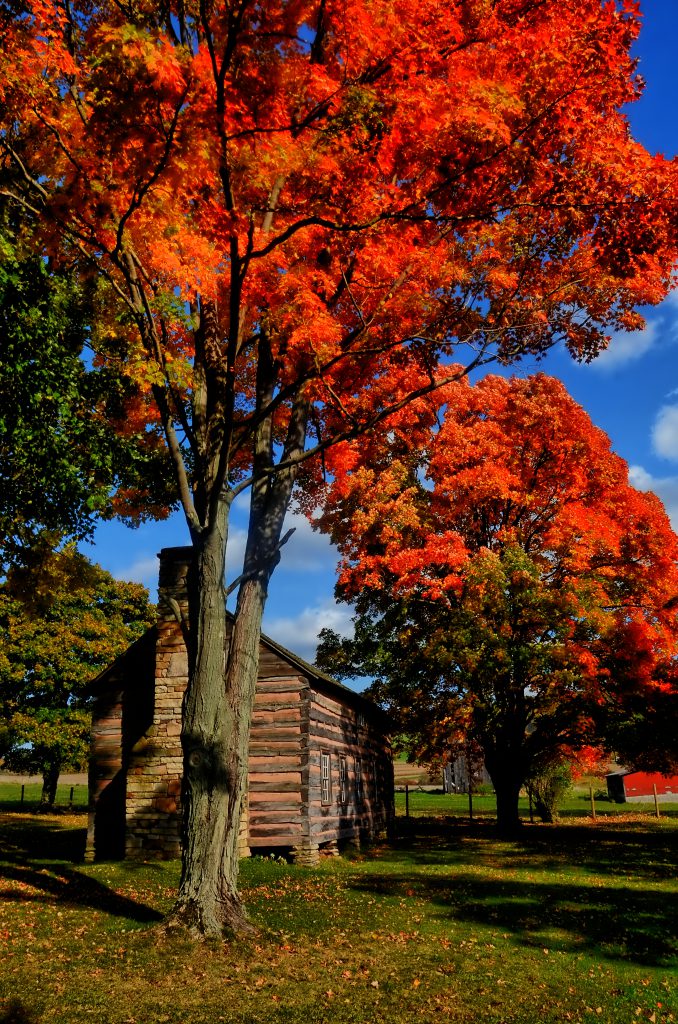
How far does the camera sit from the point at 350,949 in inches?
372

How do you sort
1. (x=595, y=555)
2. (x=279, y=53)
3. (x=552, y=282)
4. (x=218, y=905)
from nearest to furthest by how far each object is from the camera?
(x=218, y=905) < (x=279, y=53) < (x=552, y=282) < (x=595, y=555)

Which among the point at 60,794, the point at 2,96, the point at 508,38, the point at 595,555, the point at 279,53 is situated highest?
the point at 508,38

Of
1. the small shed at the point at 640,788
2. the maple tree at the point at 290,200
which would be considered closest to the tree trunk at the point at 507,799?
the maple tree at the point at 290,200

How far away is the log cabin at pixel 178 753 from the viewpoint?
18.4m

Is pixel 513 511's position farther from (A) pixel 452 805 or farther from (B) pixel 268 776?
(A) pixel 452 805

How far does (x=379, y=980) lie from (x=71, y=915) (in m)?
5.51

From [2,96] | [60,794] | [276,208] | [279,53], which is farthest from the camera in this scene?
[60,794]

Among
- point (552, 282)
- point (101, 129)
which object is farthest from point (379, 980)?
point (552, 282)

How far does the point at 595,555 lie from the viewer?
24672mm

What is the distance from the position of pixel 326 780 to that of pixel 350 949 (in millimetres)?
12400

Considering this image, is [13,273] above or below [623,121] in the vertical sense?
below

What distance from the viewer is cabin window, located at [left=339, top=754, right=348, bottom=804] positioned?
23.0 m

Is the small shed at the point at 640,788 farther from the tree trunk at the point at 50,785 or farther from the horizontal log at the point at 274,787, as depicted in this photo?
the horizontal log at the point at 274,787

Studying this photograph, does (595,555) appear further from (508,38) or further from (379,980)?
(379,980)
